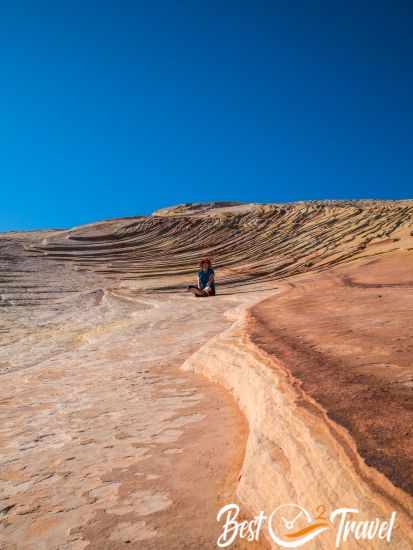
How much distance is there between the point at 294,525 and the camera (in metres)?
1.40

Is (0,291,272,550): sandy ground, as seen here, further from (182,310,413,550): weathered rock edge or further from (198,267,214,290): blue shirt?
(198,267,214,290): blue shirt

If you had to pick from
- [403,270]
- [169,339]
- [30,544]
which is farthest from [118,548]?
[403,270]

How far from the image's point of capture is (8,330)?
7.01 metres

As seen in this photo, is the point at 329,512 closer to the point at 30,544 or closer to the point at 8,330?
the point at 30,544

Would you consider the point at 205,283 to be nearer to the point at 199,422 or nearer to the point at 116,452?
the point at 199,422

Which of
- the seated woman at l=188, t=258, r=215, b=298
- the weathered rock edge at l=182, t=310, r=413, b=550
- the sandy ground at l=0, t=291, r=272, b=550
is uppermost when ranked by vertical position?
the seated woman at l=188, t=258, r=215, b=298

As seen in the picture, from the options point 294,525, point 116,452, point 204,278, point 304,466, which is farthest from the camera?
point 204,278

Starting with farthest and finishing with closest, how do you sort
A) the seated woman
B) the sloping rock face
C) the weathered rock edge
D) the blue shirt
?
the blue shirt, the seated woman, the sloping rock face, the weathered rock edge

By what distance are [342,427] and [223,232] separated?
1917 centimetres

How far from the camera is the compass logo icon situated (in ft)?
4.36

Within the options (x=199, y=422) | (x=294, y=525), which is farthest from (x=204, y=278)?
(x=294, y=525)

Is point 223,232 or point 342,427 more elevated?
point 223,232

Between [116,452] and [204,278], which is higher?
[204,278]

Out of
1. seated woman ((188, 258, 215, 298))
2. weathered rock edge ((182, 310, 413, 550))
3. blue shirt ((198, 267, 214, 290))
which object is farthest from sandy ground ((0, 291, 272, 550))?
blue shirt ((198, 267, 214, 290))
